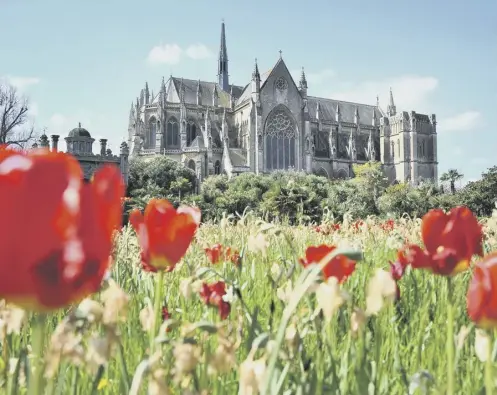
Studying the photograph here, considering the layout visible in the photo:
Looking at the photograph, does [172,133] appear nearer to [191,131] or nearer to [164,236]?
[191,131]

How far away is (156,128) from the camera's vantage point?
2142 inches

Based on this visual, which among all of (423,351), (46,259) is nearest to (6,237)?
(46,259)

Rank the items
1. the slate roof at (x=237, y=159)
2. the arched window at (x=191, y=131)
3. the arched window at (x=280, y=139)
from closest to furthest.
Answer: the slate roof at (x=237, y=159), the arched window at (x=280, y=139), the arched window at (x=191, y=131)

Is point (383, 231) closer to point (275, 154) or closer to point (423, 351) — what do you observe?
point (423, 351)

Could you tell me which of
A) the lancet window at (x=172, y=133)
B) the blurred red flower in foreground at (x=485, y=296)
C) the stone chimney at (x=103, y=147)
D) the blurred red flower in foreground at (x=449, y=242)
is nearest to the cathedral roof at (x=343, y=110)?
the lancet window at (x=172, y=133)

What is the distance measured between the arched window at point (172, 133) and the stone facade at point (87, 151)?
1456 centimetres

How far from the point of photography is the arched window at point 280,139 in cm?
5484

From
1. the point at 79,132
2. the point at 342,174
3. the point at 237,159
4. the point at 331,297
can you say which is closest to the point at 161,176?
the point at 79,132

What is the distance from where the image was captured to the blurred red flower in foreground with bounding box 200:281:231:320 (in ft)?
4.79

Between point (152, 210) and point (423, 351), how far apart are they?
1112 millimetres

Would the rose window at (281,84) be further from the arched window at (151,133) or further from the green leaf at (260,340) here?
the green leaf at (260,340)

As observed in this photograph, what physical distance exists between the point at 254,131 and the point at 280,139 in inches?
141

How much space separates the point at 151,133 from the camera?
54844mm

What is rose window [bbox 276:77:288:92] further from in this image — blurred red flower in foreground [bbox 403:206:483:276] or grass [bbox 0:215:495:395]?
blurred red flower in foreground [bbox 403:206:483:276]
